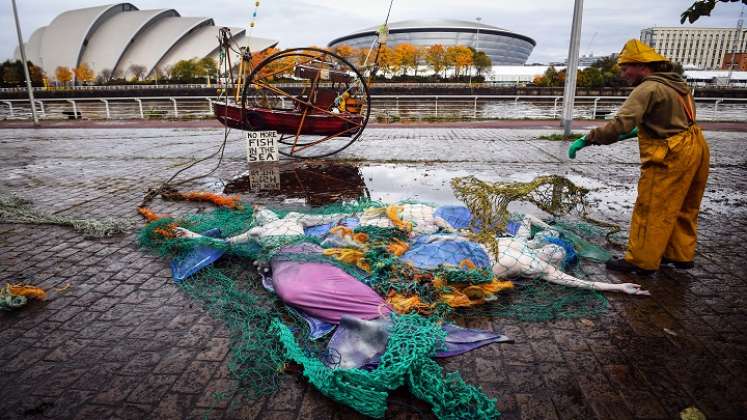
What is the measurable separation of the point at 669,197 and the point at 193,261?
3.92m

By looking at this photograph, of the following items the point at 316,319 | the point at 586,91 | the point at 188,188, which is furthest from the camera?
the point at 586,91

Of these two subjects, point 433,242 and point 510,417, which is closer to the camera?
point 510,417

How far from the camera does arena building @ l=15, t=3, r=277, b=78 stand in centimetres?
7162

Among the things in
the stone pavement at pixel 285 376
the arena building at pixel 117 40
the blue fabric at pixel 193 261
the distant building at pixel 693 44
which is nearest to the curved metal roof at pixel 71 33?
the arena building at pixel 117 40

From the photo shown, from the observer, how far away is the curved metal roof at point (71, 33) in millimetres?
71375

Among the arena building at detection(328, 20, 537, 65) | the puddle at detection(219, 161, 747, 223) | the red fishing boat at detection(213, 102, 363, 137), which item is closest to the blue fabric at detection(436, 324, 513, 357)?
the puddle at detection(219, 161, 747, 223)

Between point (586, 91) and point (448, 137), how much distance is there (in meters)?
38.8

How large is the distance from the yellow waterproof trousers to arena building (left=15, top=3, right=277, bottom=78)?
2999 inches

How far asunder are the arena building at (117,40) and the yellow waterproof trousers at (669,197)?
7618cm

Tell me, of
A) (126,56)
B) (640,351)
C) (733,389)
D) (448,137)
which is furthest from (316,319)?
(126,56)

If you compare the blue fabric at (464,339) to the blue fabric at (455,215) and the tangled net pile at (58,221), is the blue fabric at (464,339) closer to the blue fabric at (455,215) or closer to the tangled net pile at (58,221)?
the blue fabric at (455,215)

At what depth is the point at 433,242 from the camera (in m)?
3.85

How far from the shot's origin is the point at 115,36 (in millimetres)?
71938

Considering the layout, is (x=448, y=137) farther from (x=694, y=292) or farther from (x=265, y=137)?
(x=694, y=292)
